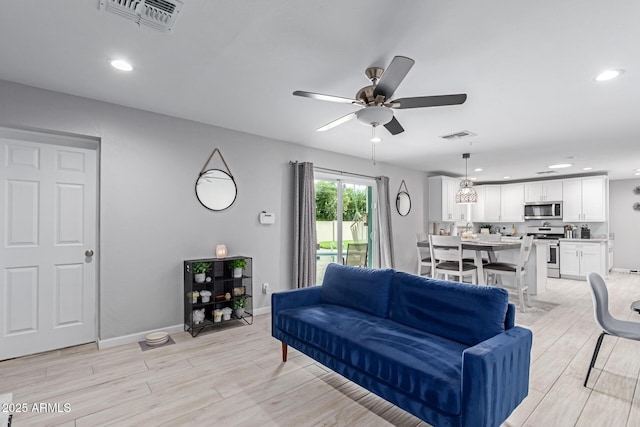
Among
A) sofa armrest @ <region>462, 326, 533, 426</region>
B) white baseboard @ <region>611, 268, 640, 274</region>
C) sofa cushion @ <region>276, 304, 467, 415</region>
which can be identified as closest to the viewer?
→ sofa armrest @ <region>462, 326, 533, 426</region>

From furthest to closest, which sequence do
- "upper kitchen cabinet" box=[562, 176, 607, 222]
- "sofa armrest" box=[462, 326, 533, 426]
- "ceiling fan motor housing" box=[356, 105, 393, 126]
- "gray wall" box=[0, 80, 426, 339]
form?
1. "upper kitchen cabinet" box=[562, 176, 607, 222]
2. "gray wall" box=[0, 80, 426, 339]
3. "ceiling fan motor housing" box=[356, 105, 393, 126]
4. "sofa armrest" box=[462, 326, 533, 426]

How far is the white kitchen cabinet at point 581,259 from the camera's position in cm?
686

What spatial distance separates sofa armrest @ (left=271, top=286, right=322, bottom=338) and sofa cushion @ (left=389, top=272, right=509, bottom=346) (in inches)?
32.5

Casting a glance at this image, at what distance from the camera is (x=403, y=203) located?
6.76 m

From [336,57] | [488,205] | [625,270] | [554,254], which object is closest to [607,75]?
[336,57]

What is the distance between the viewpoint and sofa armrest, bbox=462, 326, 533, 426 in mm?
1544

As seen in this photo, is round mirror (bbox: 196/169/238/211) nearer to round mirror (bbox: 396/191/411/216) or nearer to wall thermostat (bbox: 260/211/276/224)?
wall thermostat (bbox: 260/211/276/224)

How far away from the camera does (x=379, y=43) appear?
2.16m

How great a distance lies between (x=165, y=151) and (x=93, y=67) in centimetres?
119

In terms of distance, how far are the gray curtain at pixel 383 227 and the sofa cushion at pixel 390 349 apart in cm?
324

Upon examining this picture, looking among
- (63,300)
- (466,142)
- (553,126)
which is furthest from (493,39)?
(63,300)

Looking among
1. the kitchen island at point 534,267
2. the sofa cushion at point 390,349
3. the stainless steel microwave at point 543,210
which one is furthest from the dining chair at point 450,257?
the stainless steel microwave at point 543,210

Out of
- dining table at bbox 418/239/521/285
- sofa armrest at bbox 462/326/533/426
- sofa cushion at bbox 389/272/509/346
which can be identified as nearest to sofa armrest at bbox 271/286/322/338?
sofa cushion at bbox 389/272/509/346

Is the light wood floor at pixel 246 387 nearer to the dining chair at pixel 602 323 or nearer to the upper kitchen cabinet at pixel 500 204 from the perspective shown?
the dining chair at pixel 602 323
